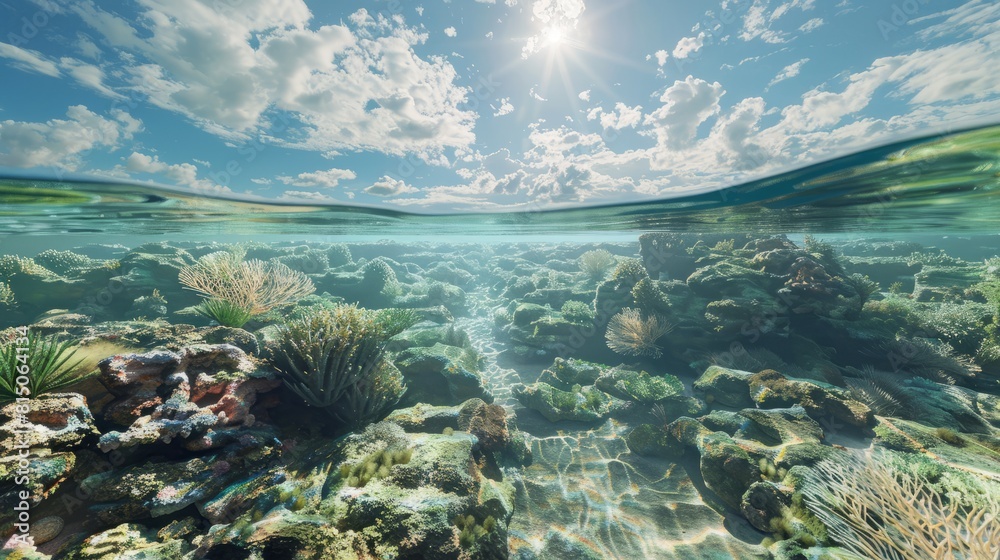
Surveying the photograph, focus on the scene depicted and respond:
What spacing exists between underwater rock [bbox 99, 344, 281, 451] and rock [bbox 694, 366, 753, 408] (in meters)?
9.56

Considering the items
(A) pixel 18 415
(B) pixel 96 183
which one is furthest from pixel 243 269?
(B) pixel 96 183

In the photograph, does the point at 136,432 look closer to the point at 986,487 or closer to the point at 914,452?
the point at 986,487

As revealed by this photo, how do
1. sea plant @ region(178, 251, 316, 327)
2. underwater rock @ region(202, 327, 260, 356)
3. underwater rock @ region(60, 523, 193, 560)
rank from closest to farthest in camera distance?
underwater rock @ region(60, 523, 193, 560) < underwater rock @ region(202, 327, 260, 356) < sea plant @ region(178, 251, 316, 327)

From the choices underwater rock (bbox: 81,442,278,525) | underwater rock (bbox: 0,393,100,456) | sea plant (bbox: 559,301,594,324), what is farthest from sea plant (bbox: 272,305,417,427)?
sea plant (bbox: 559,301,594,324)

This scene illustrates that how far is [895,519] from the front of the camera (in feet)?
10.4

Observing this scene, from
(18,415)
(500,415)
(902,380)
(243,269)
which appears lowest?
(902,380)

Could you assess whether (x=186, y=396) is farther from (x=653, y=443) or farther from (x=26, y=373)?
(x=653, y=443)

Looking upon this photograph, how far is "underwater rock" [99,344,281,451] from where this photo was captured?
351 cm

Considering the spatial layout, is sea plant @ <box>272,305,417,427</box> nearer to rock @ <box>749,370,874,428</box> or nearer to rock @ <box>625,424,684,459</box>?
rock @ <box>625,424,684,459</box>

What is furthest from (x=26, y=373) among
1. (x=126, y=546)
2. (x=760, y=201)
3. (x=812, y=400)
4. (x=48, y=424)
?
Result: (x=760, y=201)

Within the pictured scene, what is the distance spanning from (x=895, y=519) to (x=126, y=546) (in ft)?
23.0

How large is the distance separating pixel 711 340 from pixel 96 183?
18657 millimetres

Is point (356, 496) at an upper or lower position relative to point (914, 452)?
upper

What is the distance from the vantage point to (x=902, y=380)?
8656 mm
